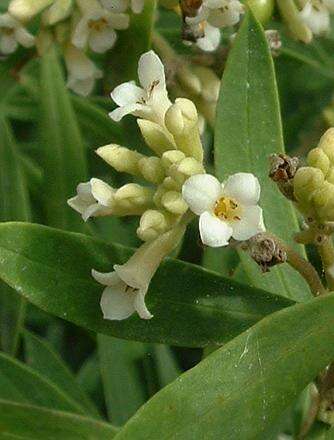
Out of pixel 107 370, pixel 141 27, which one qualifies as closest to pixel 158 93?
pixel 141 27

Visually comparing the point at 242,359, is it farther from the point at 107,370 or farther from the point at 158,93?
the point at 107,370

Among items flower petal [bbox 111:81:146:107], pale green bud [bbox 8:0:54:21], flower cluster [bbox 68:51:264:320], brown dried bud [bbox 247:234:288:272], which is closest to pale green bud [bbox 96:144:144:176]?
flower cluster [bbox 68:51:264:320]

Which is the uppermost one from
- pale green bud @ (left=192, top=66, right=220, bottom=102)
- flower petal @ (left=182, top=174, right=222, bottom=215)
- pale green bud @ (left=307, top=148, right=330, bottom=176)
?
pale green bud @ (left=307, top=148, right=330, bottom=176)

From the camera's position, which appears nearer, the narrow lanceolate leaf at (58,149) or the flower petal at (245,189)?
the flower petal at (245,189)

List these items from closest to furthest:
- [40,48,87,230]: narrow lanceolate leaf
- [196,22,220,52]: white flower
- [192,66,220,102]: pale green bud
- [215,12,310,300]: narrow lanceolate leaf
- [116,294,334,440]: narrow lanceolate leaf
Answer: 1. [116,294,334,440]: narrow lanceolate leaf
2. [215,12,310,300]: narrow lanceolate leaf
3. [196,22,220,52]: white flower
4. [192,66,220,102]: pale green bud
5. [40,48,87,230]: narrow lanceolate leaf

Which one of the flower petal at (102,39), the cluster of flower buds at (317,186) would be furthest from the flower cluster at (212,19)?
the cluster of flower buds at (317,186)

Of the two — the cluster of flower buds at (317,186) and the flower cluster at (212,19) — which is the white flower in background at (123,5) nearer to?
the flower cluster at (212,19)

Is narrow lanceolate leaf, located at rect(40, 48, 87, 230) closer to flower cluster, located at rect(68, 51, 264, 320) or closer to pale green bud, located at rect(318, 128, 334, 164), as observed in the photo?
flower cluster, located at rect(68, 51, 264, 320)
